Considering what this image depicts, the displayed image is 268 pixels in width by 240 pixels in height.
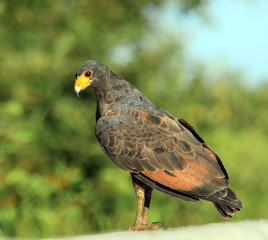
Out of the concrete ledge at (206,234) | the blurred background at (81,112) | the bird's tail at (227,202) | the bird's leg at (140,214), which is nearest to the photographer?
the concrete ledge at (206,234)

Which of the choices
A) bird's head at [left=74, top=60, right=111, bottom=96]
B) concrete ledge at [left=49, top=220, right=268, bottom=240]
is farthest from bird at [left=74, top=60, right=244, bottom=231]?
concrete ledge at [left=49, top=220, right=268, bottom=240]

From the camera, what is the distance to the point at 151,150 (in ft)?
12.8

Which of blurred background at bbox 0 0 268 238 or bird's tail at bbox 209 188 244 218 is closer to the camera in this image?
bird's tail at bbox 209 188 244 218

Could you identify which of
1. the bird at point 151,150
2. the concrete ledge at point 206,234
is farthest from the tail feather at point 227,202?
the concrete ledge at point 206,234

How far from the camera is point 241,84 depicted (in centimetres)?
1403

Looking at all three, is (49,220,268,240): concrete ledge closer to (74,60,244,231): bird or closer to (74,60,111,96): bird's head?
(74,60,244,231): bird

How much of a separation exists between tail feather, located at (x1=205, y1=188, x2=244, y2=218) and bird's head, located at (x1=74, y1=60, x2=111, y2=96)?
144 cm

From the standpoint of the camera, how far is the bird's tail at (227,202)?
366 cm

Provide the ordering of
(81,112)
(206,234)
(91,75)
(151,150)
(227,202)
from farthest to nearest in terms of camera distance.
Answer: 1. (81,112)
2. (91,75)
3. (151,150)
4. (227,202)
5. (206,234)

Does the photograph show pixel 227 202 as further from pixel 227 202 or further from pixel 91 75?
pixel 91 75

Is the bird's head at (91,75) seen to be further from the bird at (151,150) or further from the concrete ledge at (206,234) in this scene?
the concrete ledge at (206,234)

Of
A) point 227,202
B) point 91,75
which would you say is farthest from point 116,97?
point 227,202

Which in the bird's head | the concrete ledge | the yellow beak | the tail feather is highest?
the bird's head

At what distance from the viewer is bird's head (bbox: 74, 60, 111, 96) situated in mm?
4020
